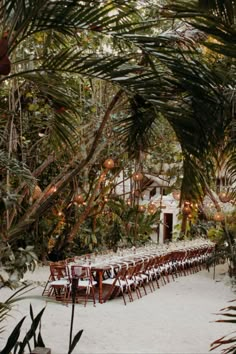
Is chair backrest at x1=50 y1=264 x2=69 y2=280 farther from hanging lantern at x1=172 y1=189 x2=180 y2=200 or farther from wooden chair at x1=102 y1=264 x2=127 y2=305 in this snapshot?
hanging lantern at x1=172 y1=189 x2=180 y2=200

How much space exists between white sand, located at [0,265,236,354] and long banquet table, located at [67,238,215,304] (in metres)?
0.59

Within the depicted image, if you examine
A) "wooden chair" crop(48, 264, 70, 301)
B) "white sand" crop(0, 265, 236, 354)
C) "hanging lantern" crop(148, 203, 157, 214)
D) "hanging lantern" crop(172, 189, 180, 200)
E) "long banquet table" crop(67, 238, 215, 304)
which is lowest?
"white sand" crop(0, 265, 236, 354)

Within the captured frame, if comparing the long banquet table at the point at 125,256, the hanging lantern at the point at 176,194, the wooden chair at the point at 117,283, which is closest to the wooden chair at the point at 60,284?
the long banquet table at the point at 125,256

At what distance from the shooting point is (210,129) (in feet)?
7.61

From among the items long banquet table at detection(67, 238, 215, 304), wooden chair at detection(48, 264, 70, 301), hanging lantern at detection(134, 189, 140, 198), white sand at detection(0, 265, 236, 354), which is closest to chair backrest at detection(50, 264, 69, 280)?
wooden chair at detection(48, 264, 70, 301)

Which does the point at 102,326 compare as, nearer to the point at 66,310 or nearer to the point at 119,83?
the point at 66,310

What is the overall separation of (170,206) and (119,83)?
60.7 feet

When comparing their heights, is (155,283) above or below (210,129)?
below

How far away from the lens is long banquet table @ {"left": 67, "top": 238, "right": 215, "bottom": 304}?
8.02m

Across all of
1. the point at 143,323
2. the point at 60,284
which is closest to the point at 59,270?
the point at 60,284

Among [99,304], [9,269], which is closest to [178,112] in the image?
[9,269]

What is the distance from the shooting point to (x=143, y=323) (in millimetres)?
6555

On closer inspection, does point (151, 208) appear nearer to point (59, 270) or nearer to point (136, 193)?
point (136, 193)

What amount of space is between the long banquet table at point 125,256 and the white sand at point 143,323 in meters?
0.59
